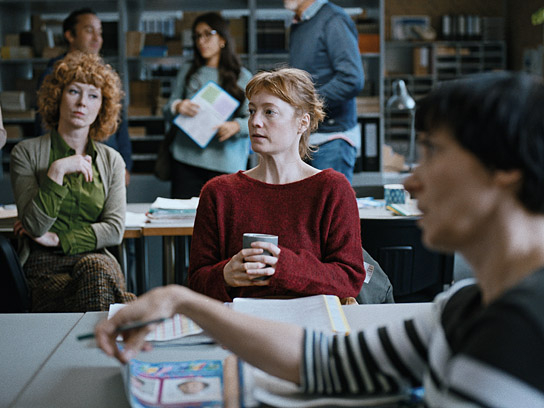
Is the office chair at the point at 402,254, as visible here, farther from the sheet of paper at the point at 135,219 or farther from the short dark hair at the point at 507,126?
the short dark hair at the point at 507,126

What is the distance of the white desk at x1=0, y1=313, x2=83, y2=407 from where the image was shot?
1.06m

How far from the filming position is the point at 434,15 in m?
9.30

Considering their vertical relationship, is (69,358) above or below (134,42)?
below

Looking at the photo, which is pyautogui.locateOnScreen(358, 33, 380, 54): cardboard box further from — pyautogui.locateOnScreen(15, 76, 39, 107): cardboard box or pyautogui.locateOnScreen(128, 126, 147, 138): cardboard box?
pyautogui.locateOnScreen(15, 76, 39, 107): cardboard box

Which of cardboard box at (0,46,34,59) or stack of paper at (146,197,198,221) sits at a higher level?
cardboard box at (0,46,34,59)

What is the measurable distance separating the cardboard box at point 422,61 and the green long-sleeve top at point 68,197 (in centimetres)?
724

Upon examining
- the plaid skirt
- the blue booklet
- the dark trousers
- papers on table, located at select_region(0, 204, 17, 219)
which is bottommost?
the plaid skirt

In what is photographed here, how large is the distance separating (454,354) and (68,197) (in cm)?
200

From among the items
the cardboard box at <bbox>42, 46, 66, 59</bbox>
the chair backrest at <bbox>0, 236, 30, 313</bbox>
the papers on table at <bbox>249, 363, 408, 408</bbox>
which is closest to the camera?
the papers on table at <bbox>249, 363, 408, 408</bbox>

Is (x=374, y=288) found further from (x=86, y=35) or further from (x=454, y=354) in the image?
(x=86, y=35)

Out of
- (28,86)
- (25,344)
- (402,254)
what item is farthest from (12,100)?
(25,344)

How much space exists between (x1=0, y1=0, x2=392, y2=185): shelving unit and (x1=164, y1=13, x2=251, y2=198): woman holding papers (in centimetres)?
173

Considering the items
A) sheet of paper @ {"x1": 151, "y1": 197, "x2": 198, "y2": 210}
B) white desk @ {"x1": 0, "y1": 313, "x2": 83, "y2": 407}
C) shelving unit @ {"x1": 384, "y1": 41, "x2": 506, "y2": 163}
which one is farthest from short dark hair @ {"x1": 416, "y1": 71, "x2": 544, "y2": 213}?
shelving unit @ {"x1": 384, "y1": 41, "x2": 506, "y2": 163}

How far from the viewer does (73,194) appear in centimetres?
245
